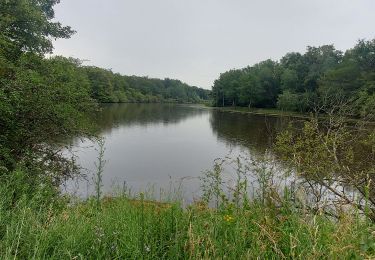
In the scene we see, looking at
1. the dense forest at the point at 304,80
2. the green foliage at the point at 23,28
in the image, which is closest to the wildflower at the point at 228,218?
the green foliage at the point at 23,28

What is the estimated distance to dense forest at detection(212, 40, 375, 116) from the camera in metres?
61.7

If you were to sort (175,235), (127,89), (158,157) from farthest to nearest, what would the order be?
(127,89) → (158,157) → (175,235)

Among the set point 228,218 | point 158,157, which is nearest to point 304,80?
point 158,157

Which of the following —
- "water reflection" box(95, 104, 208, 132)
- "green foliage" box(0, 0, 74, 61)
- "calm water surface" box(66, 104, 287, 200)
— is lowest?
"calm water surface" box(66, 104, 287, 200)

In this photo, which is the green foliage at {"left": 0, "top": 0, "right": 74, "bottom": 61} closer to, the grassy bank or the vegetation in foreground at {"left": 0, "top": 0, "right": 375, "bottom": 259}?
the vegetation in foreground at {"left": 0, "top": 0, "right": 375, "bottom": 259}

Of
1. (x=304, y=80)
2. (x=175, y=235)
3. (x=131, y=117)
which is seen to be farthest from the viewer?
(x=304, y=80)

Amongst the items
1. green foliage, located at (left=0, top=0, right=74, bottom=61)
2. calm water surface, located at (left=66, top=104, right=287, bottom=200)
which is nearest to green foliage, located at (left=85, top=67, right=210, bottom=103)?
calm water surface, located at (left=66, top=104, right=287, bottom=200)

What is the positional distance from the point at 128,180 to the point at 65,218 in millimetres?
14543

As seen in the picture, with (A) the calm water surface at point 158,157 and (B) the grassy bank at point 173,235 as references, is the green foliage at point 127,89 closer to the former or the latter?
(A) the calm water surface at point 158,157

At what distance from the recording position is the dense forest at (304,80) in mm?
61688

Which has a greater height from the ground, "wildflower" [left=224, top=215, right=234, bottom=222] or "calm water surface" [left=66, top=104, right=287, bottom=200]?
"wildflower" [left=224, top=215, right=234, bottom=222]

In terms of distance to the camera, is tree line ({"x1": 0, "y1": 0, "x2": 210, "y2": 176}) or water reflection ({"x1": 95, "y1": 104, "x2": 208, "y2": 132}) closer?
tree line ({"x1": 0, "y1": 0, "x2": 210, "y2": 176})

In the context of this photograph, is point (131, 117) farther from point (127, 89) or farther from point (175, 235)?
point (127, 89)

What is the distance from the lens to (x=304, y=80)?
8319 cm
